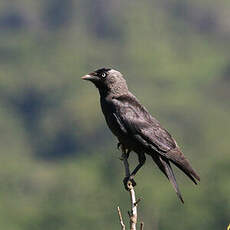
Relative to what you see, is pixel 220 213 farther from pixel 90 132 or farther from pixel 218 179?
pixel 90 132

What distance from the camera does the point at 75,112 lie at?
19938 centimetres

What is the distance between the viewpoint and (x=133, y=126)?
45.3ft

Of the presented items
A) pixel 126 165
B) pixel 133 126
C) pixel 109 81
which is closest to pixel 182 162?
pixel 126 165

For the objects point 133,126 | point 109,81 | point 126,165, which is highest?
point 109,81

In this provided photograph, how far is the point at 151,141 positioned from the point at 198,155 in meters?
138

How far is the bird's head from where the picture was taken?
47.2ft

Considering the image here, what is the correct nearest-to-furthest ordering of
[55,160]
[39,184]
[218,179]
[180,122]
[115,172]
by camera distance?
1. [218,179]
2. [115,172]
3. [39,184]
4. [180,122]
5. [55,160]

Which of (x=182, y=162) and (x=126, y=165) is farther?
(x=182, y=162)

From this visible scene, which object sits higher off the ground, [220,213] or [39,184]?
[220,213]

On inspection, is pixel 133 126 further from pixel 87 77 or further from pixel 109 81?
pixel 87 77

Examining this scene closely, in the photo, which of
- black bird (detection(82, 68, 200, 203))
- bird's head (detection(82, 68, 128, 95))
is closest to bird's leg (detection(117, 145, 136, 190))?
black bird (detection(82, 68, 200, 203))

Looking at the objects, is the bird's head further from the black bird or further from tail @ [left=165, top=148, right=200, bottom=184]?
tail @ [left=165, top=148, right=200, bottom=184]

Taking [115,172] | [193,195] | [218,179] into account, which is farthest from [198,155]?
[193,195]

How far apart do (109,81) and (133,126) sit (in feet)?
3.42
